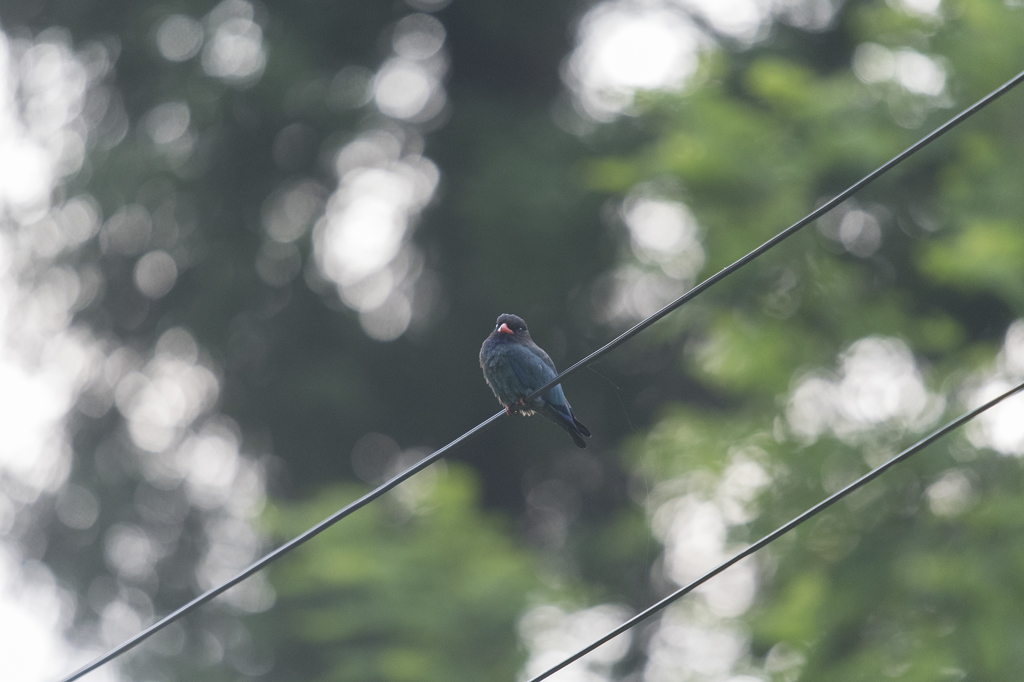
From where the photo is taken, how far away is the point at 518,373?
5.24 m

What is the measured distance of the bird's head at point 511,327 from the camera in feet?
17.7

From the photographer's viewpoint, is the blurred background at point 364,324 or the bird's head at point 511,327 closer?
the bird's head at point 511,327

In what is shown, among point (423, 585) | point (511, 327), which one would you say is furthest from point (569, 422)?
point (423, 585)

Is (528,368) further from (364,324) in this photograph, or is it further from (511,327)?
(364,324)

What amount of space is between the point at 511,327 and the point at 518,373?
0.37m

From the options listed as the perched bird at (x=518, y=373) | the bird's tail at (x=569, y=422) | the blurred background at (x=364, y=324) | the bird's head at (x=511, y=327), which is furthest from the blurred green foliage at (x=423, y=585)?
the bird's tail at (x=569, y=422)

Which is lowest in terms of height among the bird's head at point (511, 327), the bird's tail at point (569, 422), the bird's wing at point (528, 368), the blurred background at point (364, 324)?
the bird's tail at point (569, 422)

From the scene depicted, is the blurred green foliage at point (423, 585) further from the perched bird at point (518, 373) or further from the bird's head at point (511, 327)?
the perched bird at point (518, 373)

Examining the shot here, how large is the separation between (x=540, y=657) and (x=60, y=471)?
6.47 meters

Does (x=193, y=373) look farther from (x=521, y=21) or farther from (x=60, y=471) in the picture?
(x=521, y=21)

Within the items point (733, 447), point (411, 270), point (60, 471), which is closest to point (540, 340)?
point (411, 270)

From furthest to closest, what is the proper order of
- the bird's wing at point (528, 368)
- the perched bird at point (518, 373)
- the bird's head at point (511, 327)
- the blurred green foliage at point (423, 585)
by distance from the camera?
the blurred green foliage at point (423, 585), the bird's head at point (511, 327), the bird's wing at point (528, 368), the perched bird at point (518, 373)

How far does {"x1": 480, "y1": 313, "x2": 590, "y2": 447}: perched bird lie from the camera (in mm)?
5062

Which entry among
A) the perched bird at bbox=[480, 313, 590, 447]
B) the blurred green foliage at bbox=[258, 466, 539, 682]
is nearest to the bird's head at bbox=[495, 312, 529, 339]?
the perched bird at bbox=[480, 313, 590, 447]
